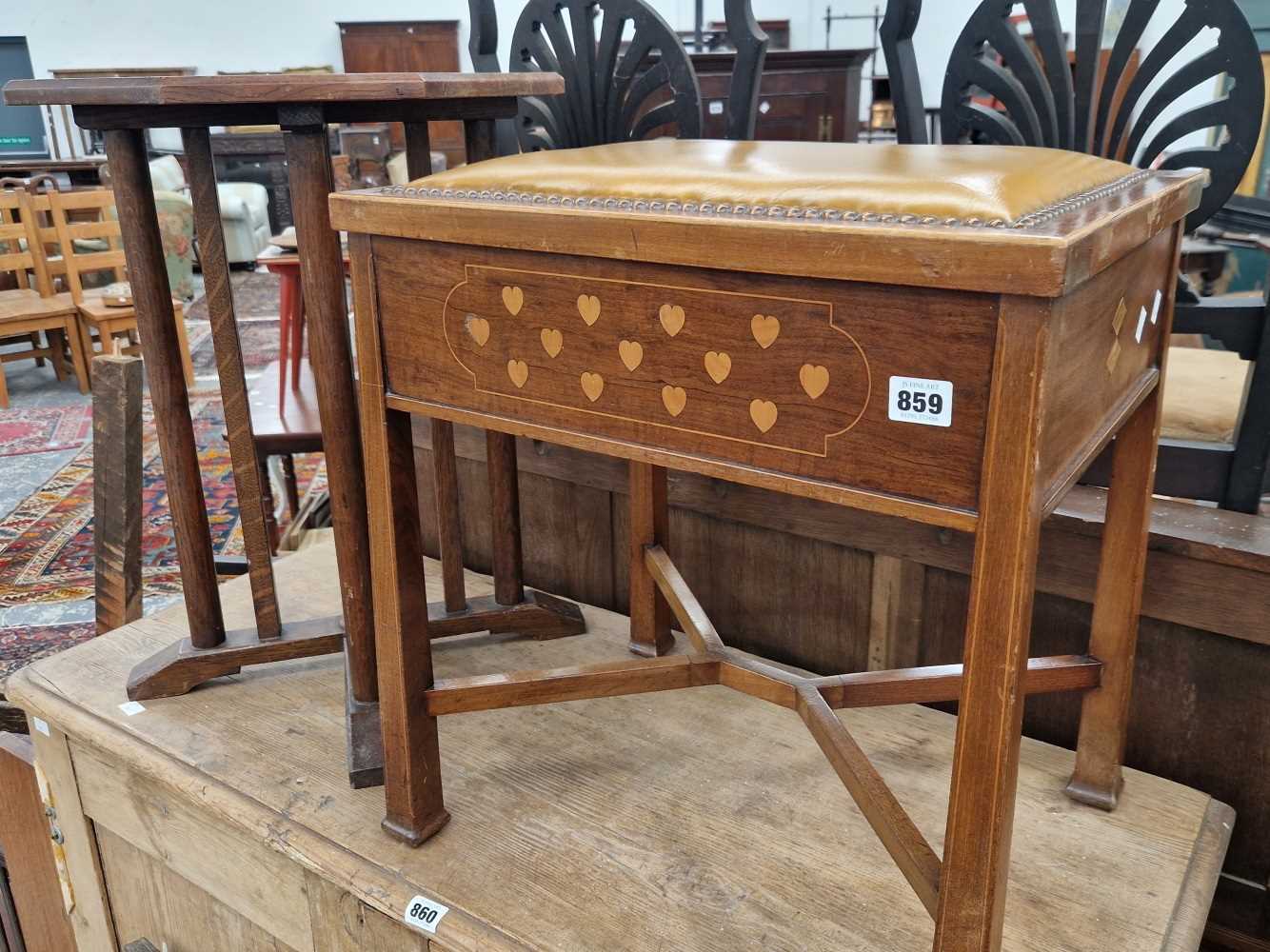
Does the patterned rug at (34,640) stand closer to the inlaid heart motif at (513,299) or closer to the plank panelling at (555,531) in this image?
the plank panelling at (555,531)

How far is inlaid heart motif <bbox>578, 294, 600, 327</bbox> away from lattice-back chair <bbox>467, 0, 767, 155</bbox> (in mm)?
684

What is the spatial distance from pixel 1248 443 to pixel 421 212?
0.89 meters

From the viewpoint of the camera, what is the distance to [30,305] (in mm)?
5230

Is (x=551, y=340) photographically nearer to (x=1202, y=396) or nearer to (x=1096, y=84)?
(x=1096, y=84)

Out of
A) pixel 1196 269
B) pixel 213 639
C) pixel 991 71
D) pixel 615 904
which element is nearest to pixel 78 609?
pixel 213 639

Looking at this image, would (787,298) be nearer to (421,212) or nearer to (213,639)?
(421,212)

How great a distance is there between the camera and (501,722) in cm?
128

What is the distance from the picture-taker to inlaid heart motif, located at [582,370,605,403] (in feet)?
2.70

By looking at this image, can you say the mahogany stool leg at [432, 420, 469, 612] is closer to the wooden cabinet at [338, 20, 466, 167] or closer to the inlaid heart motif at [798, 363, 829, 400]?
the inlaid heart motif at [798, 363, 829, 400]

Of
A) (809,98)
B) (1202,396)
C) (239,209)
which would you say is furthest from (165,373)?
(239,209)

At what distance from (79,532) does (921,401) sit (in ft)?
12.0

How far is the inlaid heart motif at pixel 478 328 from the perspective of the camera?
0.88m

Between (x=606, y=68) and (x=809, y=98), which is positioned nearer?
(x=606, y=68)

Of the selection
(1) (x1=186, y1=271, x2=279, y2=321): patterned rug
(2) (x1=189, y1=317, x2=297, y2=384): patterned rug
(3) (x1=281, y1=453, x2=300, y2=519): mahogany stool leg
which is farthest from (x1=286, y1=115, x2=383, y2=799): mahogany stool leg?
(1) (x1=186, y1=271, x2=279, y2=321): patterned rug
